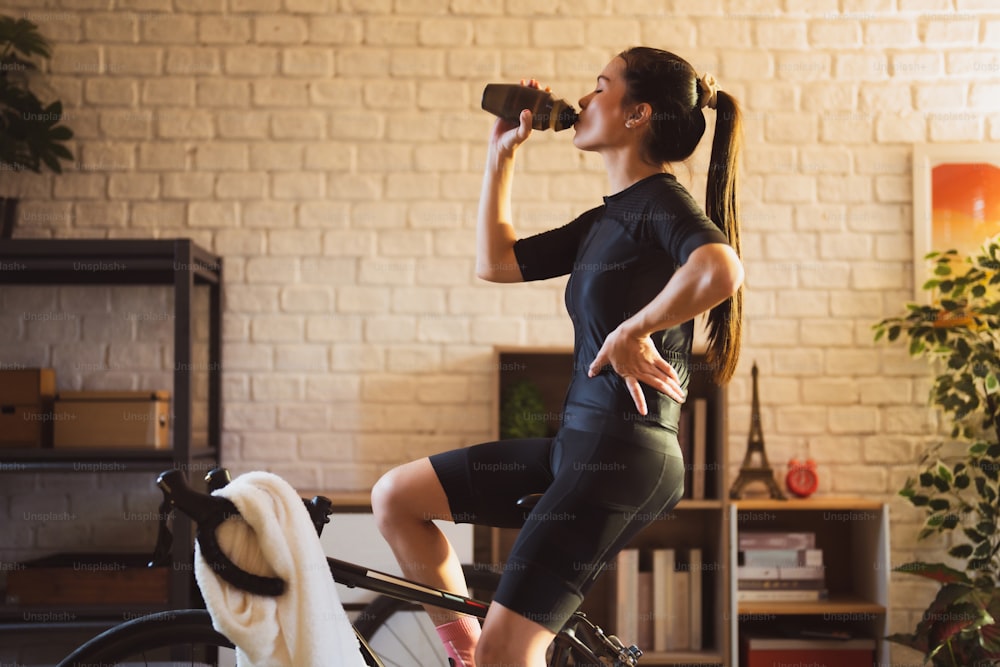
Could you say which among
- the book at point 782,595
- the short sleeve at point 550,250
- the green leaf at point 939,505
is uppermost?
the short sleeve at point 550,250

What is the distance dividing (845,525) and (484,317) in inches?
54.8

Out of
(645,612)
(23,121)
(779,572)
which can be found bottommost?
(645,612)

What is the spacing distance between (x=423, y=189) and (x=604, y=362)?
6.44ft

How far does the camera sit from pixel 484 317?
3213mm

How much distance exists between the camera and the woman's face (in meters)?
1.59

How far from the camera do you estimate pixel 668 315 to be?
1353mm

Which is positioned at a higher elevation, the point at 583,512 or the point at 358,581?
the point at 583,512

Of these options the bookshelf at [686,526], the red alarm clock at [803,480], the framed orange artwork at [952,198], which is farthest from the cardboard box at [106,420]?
the framed orange artwork at [952,198]

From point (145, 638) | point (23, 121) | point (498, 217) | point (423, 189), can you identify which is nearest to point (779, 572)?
point (423, 189)

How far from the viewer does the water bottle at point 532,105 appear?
64.4 inches

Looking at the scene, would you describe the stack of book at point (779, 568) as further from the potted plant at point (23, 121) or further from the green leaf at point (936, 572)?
the potted plant at point (23, 121)

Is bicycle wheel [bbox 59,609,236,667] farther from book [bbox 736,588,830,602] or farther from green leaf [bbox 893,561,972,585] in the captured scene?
green leaf [bbox 893,561,972,585]

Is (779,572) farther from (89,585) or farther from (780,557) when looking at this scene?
(89,585)

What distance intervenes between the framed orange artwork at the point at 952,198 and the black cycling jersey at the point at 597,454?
203 cm
